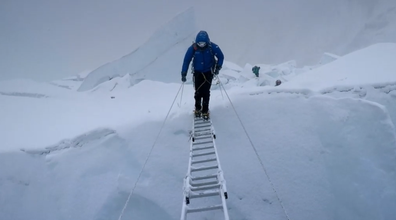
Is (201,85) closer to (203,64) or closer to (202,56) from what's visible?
(203,64)

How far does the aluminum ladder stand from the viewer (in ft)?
7.99

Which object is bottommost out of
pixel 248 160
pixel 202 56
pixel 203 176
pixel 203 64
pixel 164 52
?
pixel 248 160

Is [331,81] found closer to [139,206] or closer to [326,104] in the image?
[326,104]

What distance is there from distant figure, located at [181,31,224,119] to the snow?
1.10 ft

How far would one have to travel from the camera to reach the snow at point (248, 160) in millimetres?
4066

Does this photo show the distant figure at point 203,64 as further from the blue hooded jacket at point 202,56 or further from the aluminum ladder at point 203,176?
the aluminum ladder at point 203,176

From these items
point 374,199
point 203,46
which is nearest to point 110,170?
point 203,46

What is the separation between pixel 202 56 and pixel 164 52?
1261 cm

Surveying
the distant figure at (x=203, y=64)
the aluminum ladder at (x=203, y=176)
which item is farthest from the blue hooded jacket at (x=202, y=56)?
the aluminum ladder at (x=203, y=176)

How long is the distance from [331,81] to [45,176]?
619cm

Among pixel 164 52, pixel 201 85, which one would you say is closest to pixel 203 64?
pixel 201 85

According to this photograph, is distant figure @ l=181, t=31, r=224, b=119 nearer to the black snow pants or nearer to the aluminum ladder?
the black snow pants

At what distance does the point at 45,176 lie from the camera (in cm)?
443

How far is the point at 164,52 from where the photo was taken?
55.9ft
